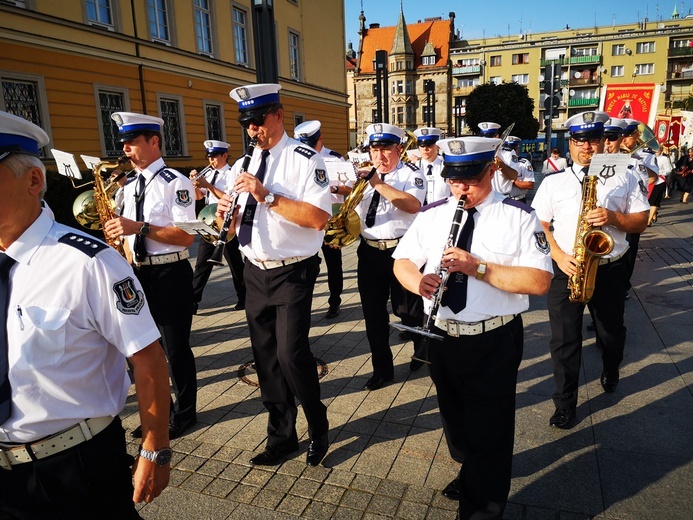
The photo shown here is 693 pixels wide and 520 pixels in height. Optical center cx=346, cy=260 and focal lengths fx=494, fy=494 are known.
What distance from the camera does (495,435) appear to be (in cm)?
262

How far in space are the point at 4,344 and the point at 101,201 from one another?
3071mm

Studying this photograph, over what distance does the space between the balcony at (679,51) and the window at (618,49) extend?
18.8ft

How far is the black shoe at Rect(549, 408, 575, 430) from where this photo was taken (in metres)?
3.79

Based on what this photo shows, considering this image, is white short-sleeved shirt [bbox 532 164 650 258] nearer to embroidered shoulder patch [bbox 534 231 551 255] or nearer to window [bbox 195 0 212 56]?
embroidered shoulder patch [bbox 534 231 551 255]

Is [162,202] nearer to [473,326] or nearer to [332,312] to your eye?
[473,326]

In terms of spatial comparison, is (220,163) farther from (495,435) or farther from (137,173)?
(495,435)

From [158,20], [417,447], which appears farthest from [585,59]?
[417,447]

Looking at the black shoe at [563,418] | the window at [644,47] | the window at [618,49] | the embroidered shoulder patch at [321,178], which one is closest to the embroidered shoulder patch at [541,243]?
the embroidered shoulder patch at [321,178]

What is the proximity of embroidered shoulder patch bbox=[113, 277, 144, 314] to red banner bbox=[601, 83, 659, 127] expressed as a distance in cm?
927

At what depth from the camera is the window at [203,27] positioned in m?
18.7

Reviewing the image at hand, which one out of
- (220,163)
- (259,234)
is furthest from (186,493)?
(220,163)

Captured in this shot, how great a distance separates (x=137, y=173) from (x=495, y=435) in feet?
11.0

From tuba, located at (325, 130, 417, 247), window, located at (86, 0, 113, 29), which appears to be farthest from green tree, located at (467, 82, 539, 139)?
tuba, located at (325, 130, 417, 247)

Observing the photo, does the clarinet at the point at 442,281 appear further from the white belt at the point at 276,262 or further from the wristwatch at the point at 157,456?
the wristwatch at the point at 157,456
